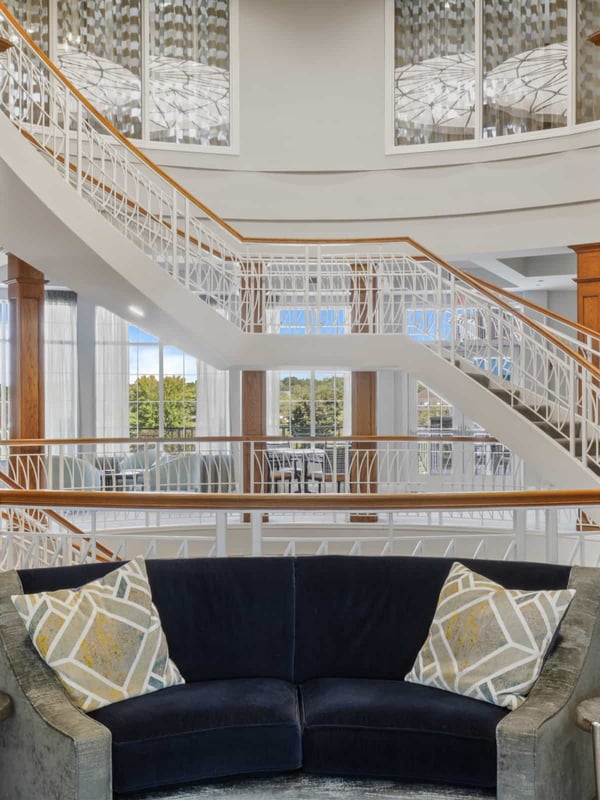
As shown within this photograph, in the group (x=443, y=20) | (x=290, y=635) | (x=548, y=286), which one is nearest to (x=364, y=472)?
(x=548, y=286)

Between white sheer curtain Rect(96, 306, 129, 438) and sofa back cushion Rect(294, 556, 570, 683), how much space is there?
11195 mm

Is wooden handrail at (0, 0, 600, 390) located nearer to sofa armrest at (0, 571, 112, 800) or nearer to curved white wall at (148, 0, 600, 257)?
curved white wall at (148, 0, 600, 257)

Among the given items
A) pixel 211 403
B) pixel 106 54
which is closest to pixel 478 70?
pixel 106 54

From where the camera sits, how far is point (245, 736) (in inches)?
110

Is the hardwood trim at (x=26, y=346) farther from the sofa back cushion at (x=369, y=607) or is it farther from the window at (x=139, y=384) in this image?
the sofa back cushion at (x=369, y=607)

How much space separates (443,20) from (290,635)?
996 centimetres

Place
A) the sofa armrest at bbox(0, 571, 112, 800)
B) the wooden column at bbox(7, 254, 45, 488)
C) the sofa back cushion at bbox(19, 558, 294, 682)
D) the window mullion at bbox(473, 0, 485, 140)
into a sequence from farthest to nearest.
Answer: the window mullion at bbox(473, 0, 485, 140)
the wooden column at bbox(7, 254, 45, 488)
the sofa back cushion at bbox(19, 558, 294, 682)
the sofa armrest at bbox(0, 571, 112, 800)

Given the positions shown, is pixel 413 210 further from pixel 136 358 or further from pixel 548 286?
pixel 136 358

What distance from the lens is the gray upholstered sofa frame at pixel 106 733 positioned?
2.52 m

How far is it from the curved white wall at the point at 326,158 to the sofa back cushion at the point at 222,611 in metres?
8.28

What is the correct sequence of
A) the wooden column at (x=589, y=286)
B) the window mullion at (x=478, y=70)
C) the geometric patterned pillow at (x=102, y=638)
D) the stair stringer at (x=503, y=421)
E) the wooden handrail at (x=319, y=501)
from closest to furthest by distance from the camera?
the geometric patterned pillow at (x=102, y=638), the wooden handrail at (x=319, y=501), the stair stringer at (x=503, y=421), the wooden column at (x=589, y=286), the window mullion at (x=478, y=70)

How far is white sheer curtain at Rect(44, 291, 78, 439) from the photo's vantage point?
13617 mm

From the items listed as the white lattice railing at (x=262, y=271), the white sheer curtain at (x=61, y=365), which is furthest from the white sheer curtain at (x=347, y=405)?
the white sheer curtain at (x=61, y=365)

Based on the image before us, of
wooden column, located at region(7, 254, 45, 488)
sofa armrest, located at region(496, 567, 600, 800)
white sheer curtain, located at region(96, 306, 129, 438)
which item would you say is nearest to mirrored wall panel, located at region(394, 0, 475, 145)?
wooden column, located at region(7, 254, 45, 488)
